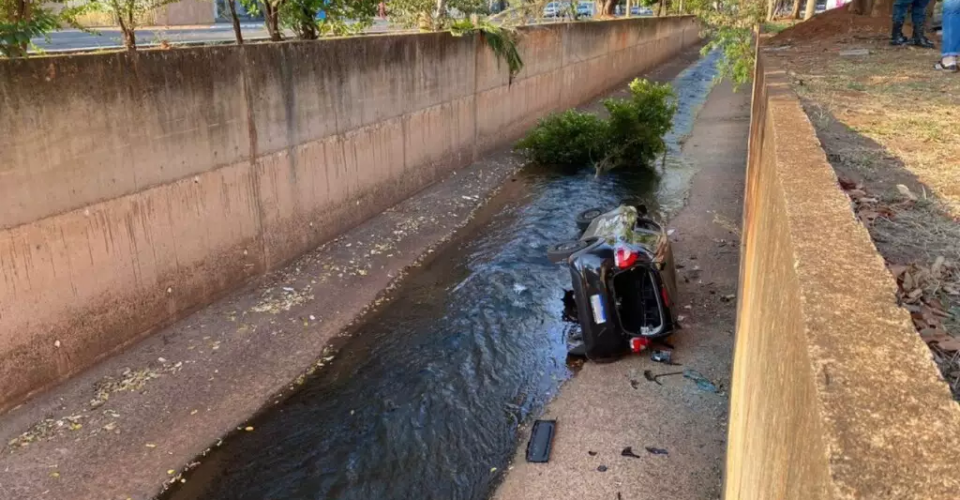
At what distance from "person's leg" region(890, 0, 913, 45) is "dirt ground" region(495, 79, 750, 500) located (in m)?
7.37

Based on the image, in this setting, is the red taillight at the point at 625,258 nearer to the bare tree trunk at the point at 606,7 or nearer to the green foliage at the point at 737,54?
the green foliage at the point at 737,54

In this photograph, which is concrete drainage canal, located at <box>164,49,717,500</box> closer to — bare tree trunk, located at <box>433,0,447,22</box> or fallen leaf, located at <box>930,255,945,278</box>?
fallen leaf, located at <box>930,255,945,278</box>

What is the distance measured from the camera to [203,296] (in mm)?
8539

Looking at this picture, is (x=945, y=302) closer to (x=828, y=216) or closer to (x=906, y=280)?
(x=906, y=280)

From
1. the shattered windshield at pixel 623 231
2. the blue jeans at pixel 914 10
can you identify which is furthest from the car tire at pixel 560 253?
the blue jeans at pixel 914 10

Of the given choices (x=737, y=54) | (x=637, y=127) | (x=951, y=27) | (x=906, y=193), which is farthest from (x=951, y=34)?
(x=737, y=54)

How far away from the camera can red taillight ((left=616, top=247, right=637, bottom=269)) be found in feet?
24.4

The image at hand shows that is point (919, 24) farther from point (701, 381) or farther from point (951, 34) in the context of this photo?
point (701, 381)

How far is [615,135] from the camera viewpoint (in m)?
16.4

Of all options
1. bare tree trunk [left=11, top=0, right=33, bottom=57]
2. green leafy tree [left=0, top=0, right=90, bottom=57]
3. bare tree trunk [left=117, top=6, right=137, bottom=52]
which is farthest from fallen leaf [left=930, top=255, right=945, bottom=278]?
bare tree trunk [left=117, top=6, right=137, bottom=52]

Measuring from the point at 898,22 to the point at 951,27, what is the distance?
4.88m

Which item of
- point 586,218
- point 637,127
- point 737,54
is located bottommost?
point 586,218

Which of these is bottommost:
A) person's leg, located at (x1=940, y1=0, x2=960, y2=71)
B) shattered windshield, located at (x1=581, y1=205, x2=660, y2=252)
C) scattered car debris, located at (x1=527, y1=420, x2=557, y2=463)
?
scattered car debris, located at (x1=527, y1=420, x2=557, y2=463)

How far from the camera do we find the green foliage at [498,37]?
16.0 m
